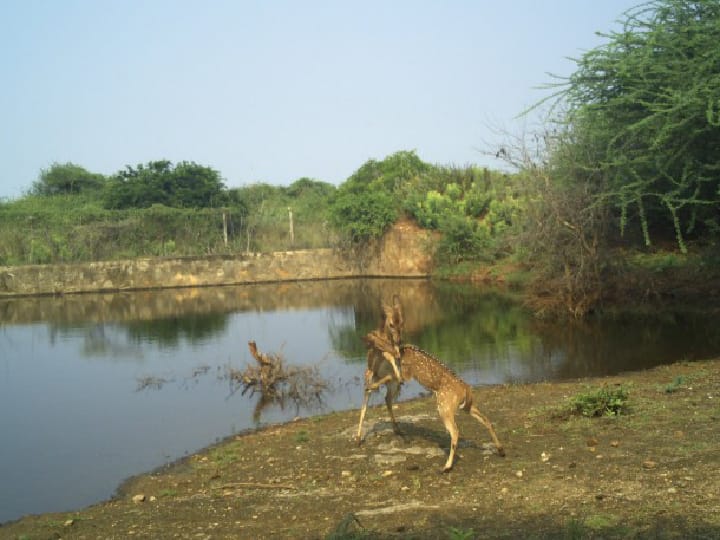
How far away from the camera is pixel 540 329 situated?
21469mm

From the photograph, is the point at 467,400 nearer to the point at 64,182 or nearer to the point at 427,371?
the point at 427,371

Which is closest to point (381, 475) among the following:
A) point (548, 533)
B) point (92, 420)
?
point (548, 533)

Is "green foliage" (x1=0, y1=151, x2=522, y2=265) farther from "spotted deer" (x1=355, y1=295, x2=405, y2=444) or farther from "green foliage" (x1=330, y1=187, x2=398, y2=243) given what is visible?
"spotted deer" (x1=355, y1=295, x2=405, y2=444)

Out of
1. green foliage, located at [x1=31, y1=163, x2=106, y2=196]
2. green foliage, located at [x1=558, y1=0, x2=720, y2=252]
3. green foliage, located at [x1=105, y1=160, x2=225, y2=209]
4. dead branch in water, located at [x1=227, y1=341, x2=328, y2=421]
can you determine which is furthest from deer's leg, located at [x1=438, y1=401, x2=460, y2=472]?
green foliage, located at [x1=31, y1=163, x2=106, y2=196]

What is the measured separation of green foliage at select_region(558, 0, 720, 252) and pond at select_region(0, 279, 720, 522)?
12.5 ft

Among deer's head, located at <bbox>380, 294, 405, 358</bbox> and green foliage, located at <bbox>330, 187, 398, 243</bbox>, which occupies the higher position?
green foliage, located at <bbox>330, 187, 398, 243</bbox>

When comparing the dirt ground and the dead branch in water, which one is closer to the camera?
the dirt ground

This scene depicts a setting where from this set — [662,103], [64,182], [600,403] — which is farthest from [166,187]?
[600,403]

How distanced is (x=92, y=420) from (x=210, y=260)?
2600 cm

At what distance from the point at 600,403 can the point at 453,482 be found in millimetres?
3064

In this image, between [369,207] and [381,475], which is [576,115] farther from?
[369,207]

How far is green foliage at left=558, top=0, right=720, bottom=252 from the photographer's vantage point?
15.6 m

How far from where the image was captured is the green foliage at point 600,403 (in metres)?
10.1

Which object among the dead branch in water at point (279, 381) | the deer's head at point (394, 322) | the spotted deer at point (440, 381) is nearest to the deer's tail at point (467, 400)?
the spotted deer at point (440, 381)
